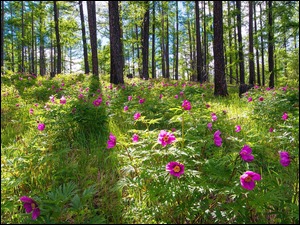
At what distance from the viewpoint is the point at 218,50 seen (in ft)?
24.5

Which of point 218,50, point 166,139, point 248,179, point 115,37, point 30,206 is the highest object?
point 115,37

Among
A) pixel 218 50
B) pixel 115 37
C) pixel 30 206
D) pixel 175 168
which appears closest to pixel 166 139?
pixel 175 168

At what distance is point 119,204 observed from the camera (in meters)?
2.01

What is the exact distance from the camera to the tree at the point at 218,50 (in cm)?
733

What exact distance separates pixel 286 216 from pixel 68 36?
701 inches

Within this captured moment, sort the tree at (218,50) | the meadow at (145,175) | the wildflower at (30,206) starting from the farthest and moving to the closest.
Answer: the tree at (218,50) < the meadow at (145,175) < the wildflower at (30,206)

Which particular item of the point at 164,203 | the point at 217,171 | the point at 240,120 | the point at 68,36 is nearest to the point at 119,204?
the point at 164,203

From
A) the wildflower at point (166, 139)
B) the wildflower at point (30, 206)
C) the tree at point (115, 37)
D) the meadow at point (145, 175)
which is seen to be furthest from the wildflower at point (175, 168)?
the tree at point (115, 37)

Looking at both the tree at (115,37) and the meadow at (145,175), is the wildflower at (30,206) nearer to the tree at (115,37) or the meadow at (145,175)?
the meadow at (145,175)

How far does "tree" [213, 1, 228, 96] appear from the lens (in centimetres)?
A: 733

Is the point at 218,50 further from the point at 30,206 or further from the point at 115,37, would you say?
the point at 30,206

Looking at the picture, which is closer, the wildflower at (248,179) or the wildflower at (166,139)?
the wildflower at (248,179)

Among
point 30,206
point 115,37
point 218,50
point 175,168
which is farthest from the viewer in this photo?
point 115,37

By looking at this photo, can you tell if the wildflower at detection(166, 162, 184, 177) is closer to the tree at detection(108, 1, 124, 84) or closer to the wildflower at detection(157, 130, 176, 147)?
the wildflower at detection(157, 130, 176, 147)
